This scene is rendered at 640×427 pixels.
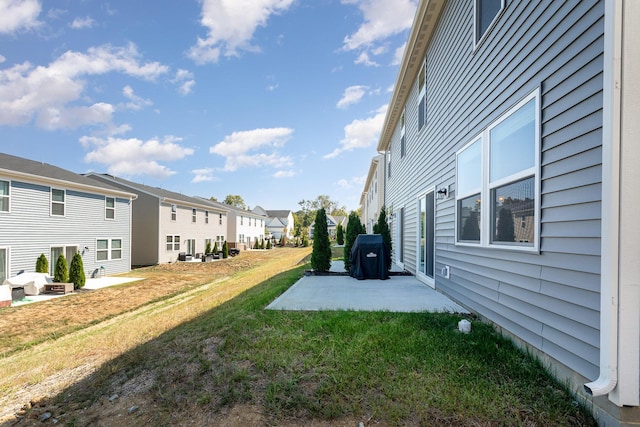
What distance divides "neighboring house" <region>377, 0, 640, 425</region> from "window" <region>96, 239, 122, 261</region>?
15.3 m

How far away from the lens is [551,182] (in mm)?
2506

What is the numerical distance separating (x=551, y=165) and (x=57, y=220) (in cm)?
1576

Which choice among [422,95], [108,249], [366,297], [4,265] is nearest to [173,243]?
[108,249]

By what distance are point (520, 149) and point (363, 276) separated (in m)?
5.35

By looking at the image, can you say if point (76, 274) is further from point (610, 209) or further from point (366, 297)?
point (610, 209)

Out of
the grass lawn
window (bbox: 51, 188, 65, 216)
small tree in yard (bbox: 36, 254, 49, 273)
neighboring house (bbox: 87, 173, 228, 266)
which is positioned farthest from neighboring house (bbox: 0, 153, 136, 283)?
the grass lawn

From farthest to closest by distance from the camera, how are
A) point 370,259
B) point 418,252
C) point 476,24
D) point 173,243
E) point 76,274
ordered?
point 173,243 → point 76,274 → point 370,259 → point 418,252 → point 476,24

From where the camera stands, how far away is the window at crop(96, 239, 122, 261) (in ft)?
45.5

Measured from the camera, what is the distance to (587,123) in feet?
6.93

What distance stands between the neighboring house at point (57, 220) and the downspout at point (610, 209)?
47.4 ft

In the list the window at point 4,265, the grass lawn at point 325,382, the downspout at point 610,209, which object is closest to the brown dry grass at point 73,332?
the grass lawn at point 325,382

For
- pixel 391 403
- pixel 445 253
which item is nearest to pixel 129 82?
pixel 445 253

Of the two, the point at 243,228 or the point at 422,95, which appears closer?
the point at 422,95

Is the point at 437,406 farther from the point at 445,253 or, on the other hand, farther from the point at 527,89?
the point at 445,253
